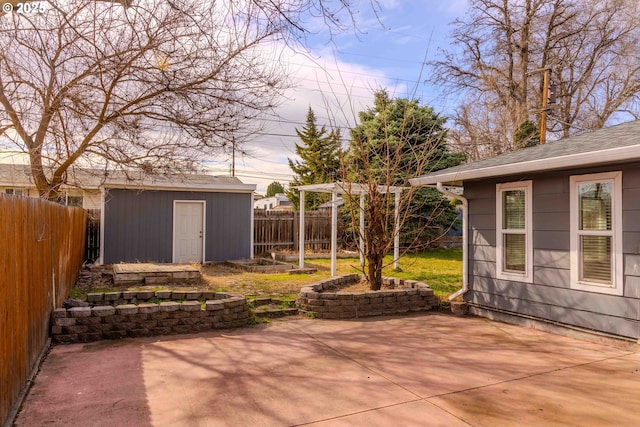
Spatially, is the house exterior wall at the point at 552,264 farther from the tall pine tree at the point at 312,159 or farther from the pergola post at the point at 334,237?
the tall pine tree at the point at 312,159

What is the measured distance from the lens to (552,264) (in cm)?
560

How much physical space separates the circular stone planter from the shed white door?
21.8ft

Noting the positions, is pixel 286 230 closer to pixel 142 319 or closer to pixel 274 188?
pixel 142 319

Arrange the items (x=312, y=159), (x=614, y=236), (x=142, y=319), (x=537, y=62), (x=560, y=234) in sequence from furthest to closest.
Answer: (x=312, y=159) → (x=537, y=62) → (x=560, y=234) → (x=142, y=319) → (x=614, y=236)

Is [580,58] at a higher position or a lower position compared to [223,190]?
higher

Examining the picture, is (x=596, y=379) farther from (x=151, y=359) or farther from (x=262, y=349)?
(x=151, y=359)

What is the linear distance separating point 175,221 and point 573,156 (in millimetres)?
10507

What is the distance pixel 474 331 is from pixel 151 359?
4091 mm

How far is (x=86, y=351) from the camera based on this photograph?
184 inches

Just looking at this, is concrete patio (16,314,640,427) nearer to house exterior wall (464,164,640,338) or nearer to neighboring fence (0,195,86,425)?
neighboring fence (0,195,86,425)

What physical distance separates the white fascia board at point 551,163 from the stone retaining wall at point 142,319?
3.81m

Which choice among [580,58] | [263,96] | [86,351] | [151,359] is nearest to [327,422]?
[151,359]

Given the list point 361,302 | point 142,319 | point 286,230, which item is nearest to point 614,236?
point 361,302

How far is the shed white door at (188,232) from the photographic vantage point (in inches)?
493
